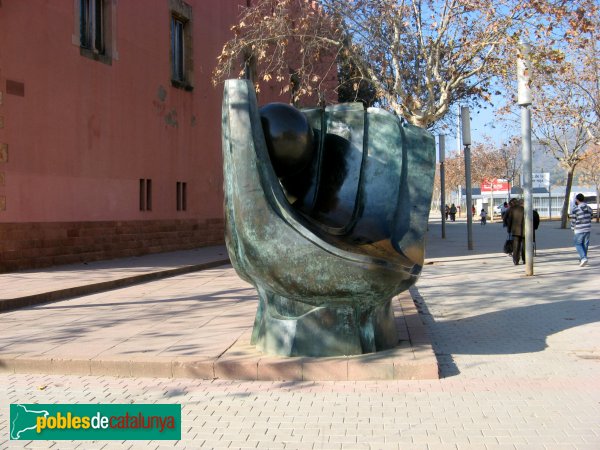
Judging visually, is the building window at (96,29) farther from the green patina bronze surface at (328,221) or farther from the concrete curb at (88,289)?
the green patina bronze surface at (328,221)

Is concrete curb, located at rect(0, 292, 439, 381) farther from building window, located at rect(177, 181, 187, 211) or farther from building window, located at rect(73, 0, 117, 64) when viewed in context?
building window, located at rect(177, 181, 187, 211)

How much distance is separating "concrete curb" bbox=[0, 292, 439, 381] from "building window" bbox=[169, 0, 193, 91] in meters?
14.7

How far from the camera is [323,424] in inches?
168

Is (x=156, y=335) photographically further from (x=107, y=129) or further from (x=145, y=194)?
(x=145, y=194)

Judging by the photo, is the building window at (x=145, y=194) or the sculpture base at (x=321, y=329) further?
the building window at (x=145, y=194)

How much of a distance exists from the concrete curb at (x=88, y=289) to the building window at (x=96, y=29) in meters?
5.62

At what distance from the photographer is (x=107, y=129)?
611 inches

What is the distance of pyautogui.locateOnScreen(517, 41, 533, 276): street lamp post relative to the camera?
457 inches

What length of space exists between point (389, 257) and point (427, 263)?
10.4 m

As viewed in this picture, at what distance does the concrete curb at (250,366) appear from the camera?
5.36 m

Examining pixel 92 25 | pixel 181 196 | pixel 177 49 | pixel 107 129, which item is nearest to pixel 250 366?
pixel 107 129

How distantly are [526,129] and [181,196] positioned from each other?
36.2 feet

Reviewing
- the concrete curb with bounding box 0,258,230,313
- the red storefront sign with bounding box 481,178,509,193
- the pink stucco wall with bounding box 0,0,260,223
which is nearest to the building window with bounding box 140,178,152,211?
the pink stucco wall with bounding box 0,0,260,223

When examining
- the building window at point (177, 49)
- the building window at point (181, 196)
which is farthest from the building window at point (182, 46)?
the building window at point (181, 196)
